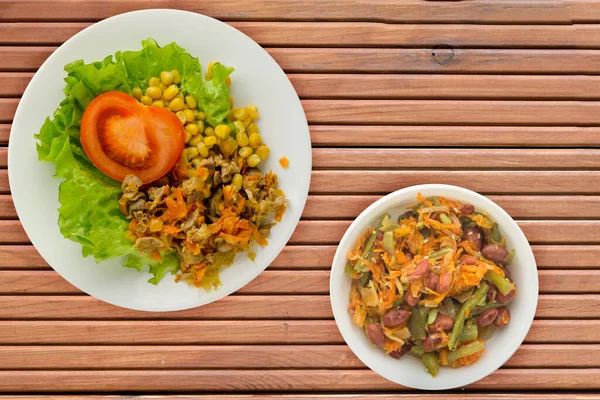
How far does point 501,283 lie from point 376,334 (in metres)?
0.46

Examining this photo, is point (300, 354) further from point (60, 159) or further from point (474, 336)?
point (60, 159)

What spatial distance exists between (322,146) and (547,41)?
936 mm

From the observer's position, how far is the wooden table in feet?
7.12

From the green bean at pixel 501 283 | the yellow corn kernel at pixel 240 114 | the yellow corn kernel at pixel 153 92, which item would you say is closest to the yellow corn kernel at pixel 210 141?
the yellow corn kernel at pixel 240 114

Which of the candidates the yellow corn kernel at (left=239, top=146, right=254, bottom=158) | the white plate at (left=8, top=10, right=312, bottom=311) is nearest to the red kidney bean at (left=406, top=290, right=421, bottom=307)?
the white plate at (left=8, top=10, right=312, bottom=311)

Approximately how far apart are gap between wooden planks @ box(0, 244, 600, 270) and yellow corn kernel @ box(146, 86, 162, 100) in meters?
0.72

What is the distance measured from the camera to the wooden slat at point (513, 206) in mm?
2189

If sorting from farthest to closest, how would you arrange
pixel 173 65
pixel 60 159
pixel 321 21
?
pixel 321 21
pixel 173 65
pixel 60 159

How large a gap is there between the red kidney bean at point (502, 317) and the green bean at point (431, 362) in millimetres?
248

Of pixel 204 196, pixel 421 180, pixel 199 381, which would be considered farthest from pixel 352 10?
pixel 199 381

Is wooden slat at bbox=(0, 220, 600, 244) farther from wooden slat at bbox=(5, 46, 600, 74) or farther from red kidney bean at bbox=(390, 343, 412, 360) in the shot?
wooden slat at bbox=(5, 46, 600, 74)

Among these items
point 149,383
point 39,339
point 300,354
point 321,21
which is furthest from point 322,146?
point 39,339

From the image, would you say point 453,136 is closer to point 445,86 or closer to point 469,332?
point 445,86

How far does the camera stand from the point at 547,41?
220 centimetres
